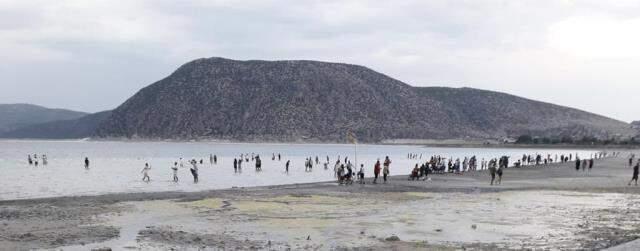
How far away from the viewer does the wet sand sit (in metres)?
17.0

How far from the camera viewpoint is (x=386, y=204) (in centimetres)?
2664

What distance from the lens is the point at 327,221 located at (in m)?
21.2

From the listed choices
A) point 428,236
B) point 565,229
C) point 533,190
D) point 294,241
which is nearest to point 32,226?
point 294,241

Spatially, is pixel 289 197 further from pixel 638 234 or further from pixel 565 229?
pixel 638 234

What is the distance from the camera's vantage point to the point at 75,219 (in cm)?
2142

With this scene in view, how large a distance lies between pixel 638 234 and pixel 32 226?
53.5 ft

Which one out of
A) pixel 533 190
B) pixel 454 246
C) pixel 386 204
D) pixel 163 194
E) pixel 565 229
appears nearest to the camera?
pixel 454 246

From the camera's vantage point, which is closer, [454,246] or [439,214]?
[454,246]

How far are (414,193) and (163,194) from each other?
11339 millimetres

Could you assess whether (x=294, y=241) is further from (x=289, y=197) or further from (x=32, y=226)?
(x=289, y=197)

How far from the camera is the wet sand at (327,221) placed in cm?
1698

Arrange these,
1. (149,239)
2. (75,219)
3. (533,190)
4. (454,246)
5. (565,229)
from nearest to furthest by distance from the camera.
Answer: (454,246)
(149,239)
(565,229)
(75,219)
(533,190)

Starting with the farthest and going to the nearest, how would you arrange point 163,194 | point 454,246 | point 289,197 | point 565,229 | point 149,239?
point 163,194
point 289,197
point 565,229
point 149,239
point 454,246

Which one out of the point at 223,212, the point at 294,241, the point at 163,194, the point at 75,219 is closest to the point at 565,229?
the point at 294,241
